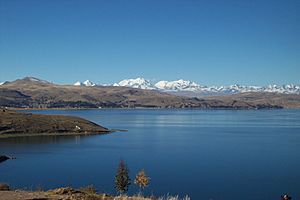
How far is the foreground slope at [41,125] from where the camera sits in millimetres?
116562

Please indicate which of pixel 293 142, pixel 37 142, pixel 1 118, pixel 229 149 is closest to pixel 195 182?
pixel 229 149

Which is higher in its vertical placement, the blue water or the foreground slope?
the foreground slope

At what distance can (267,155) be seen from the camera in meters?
71.8

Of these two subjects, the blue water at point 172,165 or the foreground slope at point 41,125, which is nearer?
the blue water at point 172,165

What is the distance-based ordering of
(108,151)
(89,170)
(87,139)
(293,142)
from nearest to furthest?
1. (89,170)
2. (108,151)
3. (293,142)
4. (87,139)

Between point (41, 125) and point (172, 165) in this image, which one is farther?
point (41, 125)

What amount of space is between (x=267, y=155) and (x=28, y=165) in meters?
39.1

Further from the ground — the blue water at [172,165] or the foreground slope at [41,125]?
the foreground slope at [41,125]

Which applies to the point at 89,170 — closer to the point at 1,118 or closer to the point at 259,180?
the point at 259,180

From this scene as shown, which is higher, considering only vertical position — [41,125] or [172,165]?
[41,125]

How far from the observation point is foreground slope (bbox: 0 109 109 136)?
11656 centimetres

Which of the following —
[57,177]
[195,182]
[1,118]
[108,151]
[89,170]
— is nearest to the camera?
[195,182]

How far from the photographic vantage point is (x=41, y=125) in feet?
406

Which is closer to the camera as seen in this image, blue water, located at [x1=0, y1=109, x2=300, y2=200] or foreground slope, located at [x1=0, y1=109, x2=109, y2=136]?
blue water, located at [x1=0, y1=109, x2=300, y2=200]
